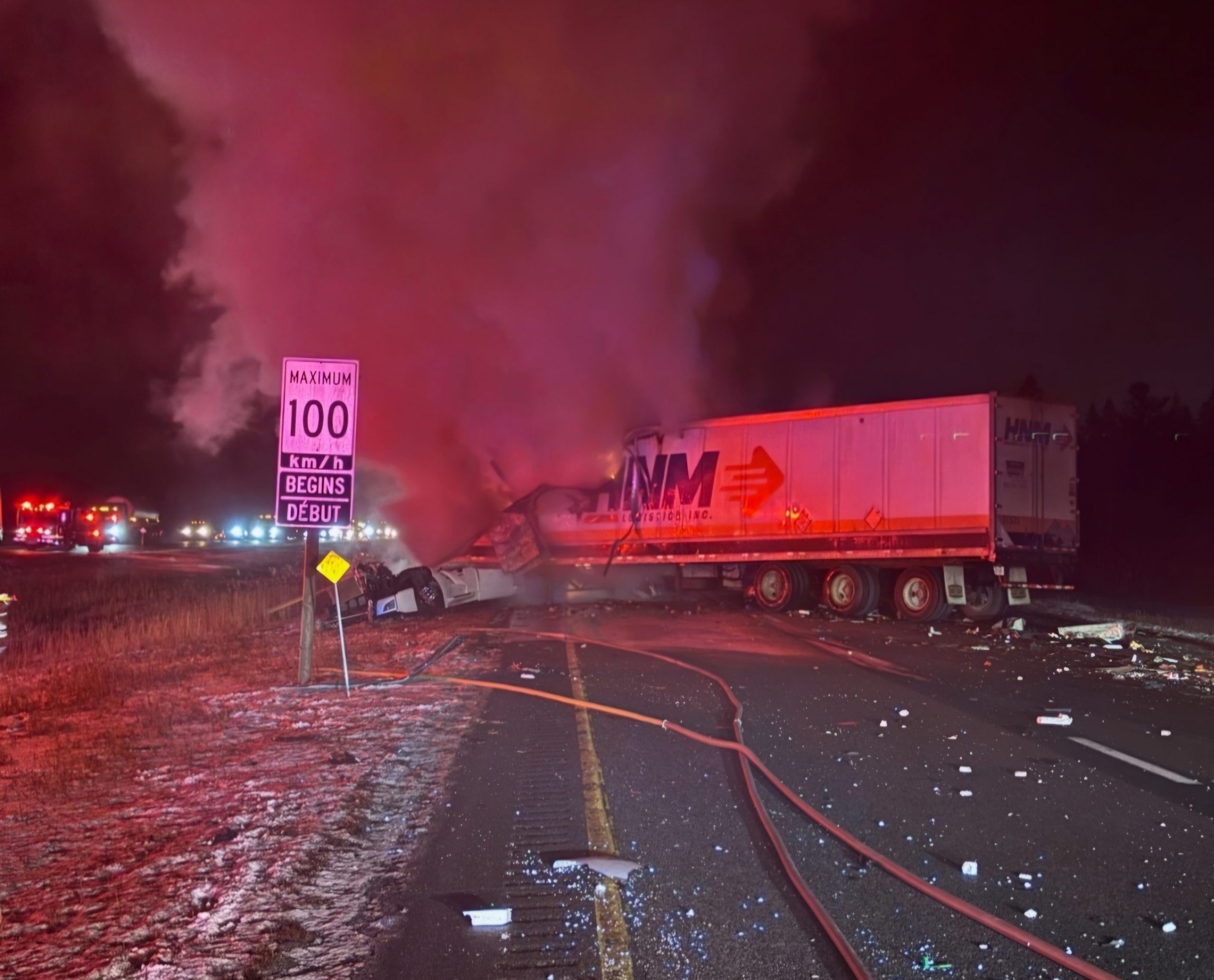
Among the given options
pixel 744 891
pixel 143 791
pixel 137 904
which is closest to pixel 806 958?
pixel 744 891

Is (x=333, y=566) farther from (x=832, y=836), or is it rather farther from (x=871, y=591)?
(x=871, y=591)

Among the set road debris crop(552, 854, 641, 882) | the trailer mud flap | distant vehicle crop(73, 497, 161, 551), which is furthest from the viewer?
distant vehicle crop(73, 497, 161, 551)

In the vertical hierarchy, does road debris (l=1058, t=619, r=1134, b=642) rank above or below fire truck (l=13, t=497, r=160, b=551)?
below

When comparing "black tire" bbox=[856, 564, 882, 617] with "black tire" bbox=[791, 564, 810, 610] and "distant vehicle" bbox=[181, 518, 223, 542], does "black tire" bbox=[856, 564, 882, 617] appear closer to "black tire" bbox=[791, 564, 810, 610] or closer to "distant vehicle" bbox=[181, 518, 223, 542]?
"black tire" bbox=[791, 564, 810, 610]

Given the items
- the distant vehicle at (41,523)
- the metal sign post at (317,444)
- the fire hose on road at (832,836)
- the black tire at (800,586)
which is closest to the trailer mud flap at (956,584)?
the black tire at (800,586)

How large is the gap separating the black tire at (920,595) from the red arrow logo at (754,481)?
9.19 ft

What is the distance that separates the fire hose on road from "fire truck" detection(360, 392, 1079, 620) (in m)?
7.51

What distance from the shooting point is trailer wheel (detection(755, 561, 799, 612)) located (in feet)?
56.9

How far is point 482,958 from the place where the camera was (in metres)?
3.61

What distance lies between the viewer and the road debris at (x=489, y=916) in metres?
3.91

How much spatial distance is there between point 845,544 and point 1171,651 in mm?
5388

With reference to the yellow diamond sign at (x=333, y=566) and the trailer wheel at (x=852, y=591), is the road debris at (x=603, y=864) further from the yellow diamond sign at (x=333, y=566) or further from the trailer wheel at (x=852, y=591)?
the trailer wheel at (x=852, y=591)

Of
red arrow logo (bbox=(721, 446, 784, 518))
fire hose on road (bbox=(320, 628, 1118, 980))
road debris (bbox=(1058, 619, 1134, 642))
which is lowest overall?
fire hose on road (bbox=(320, 628, 1118, 980))

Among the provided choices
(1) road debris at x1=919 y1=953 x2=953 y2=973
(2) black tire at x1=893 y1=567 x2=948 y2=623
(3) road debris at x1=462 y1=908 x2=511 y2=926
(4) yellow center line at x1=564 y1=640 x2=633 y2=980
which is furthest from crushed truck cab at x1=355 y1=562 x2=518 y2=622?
(1) road debris at x1=919 y1=953 x2=953 y2=973
